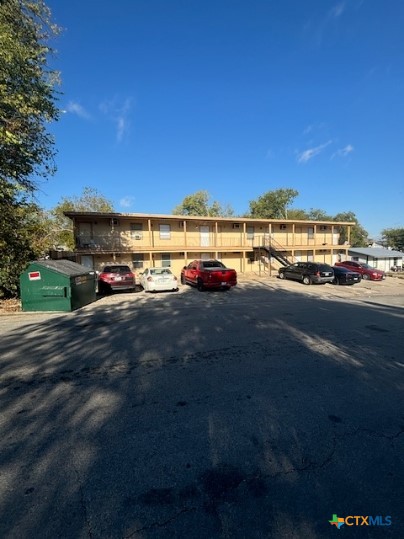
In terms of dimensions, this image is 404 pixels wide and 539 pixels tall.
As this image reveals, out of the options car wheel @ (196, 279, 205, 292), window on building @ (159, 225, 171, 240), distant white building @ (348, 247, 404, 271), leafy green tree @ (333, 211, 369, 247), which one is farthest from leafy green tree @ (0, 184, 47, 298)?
leafy green tree @ (333, 211, 369, 247)

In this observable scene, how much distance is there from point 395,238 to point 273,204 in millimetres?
34521

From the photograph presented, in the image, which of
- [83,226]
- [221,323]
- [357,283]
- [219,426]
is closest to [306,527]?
[219,426]

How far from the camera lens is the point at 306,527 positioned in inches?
75.2

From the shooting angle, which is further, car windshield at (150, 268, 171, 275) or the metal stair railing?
the metal stair railing

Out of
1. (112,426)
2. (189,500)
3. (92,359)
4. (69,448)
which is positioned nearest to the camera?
(189,500)

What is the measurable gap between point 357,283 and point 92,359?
22.0 m

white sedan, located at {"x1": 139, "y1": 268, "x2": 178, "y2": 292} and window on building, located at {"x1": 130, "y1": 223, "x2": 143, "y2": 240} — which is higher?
window on building, located at {"x1": 130, "y1": 223, "x2": 143, "y2": 240}

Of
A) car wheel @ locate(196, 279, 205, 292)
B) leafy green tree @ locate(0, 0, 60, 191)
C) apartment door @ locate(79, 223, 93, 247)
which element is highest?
leafy green tree @ locate(0, 0, 60, 191)

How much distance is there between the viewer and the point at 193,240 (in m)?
23.6

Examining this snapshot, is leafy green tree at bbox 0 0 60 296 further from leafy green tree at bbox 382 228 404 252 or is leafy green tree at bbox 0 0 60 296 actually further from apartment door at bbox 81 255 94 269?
leafy green tree at bbox 382 228 404 252

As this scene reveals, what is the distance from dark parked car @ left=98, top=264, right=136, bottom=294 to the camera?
14.0 metres

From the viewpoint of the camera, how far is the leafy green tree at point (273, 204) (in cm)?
5278

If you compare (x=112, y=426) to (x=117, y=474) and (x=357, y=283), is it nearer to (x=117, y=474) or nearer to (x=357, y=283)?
(x=117, y=474)

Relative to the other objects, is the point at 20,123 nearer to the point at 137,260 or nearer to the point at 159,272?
the point at 159,272
